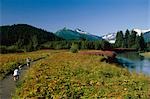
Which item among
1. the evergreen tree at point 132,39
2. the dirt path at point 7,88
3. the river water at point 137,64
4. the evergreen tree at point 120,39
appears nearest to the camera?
the dirt path at point 7,88

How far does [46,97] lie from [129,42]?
140519 mm

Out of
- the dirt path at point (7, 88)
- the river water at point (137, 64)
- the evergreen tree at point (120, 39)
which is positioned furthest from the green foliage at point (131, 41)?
the dirt path at point (7, 88)

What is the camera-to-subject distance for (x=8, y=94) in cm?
2102

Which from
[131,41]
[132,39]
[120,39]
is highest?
[120,39]

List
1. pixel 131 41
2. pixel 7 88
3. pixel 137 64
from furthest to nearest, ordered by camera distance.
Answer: pixel 131 41 → pixel 137 64 → pixel 7 88

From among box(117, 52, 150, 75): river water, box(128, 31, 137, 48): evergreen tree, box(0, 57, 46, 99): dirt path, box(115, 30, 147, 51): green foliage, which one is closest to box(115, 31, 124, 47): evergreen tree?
box(115, 30, 147, 51): green foliage

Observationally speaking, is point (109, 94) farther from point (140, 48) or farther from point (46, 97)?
point (140, 48)

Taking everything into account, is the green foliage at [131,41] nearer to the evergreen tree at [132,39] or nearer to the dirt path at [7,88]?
the evergreen tree at [132,39]

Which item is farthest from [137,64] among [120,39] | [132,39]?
[120,39]

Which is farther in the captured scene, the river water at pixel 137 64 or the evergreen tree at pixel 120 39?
A: the evergreen tree at pixel 120 39

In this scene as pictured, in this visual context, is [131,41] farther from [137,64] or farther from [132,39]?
[137,64]

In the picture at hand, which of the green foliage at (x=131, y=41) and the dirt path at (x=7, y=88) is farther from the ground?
the green foliage at (x=131, y=41)

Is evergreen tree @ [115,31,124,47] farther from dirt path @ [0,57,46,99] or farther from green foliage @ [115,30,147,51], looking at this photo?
dirt path @ [0,57,46,99]

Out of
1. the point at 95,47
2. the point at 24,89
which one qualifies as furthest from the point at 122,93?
the point at 95,47
